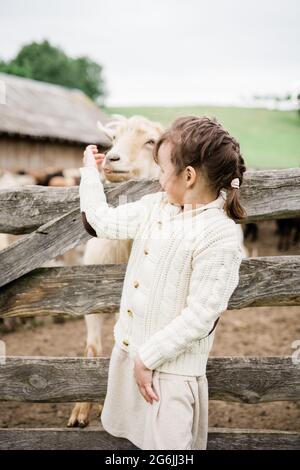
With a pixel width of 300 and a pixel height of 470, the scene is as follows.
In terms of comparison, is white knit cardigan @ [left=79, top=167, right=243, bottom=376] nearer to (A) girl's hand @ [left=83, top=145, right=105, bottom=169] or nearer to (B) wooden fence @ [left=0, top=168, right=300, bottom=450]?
(A) girl's hand @ [left=83, top=145, right=105, bottom=169]

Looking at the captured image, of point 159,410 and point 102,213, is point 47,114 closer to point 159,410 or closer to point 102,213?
point 102,213

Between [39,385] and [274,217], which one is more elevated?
[274,217]

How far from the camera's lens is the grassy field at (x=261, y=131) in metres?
20.6

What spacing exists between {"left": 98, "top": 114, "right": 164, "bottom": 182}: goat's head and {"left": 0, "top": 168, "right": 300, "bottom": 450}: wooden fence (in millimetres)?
663

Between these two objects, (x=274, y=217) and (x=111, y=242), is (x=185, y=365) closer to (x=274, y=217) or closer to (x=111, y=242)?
(x=274, y=217)

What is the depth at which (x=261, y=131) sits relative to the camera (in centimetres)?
3022

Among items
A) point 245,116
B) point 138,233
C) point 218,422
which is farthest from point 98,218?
point 245,116

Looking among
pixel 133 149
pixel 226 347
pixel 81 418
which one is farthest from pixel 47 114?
pixel 81 418

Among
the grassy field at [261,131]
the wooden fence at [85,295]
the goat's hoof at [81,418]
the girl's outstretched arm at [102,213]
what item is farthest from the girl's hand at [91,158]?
the grassy field at [261,131]

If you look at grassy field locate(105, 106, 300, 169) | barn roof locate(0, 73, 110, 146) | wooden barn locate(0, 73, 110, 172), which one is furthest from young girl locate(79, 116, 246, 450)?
barn roof locate(0, 73, 110, 146)

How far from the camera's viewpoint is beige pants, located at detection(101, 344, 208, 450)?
1847 millimetres

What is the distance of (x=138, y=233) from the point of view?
2.02m

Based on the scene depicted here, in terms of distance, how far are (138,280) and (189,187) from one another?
0.43m

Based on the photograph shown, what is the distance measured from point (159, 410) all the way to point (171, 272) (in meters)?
0.54
